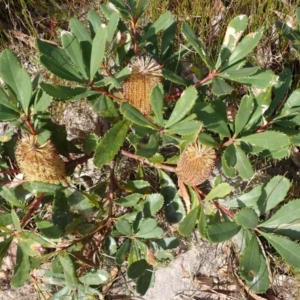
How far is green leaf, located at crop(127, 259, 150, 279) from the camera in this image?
164 cm

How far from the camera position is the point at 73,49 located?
1368 mm

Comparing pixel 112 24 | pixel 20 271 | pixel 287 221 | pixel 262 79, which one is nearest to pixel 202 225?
pixel 287 221

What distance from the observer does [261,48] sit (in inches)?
85.4

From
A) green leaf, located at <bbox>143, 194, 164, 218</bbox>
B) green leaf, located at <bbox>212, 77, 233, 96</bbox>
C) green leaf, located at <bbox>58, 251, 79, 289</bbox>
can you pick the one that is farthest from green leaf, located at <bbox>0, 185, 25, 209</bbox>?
green leaf, located at <bbox>212, 77, 233, 96</bbox>

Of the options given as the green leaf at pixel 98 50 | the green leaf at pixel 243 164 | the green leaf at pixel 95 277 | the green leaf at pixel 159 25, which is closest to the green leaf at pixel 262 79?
the green leaf at pixel 243 164

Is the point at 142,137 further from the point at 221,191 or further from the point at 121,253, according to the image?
the point at 121,253

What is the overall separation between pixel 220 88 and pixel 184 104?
0.46 feet

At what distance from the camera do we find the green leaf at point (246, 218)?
4.51 ft

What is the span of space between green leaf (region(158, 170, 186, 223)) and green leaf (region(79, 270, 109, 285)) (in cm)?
36

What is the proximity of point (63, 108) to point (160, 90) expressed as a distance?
93 centimetres

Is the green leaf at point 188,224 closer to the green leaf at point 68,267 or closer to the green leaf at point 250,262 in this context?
the green leaf at point 250,262

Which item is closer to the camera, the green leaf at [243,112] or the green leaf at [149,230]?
the green leaf at [243,112]

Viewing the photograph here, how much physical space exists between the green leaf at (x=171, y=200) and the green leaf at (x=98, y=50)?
61 centimetres

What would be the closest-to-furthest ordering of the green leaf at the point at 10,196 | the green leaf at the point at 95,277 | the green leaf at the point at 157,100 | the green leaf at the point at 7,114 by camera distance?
1. the green leaf at the point at 157,100
2. the green leaf at the point at 7,114
3. the green leaf at the point at 10,196
4. the green leaf at the point at 95,277
